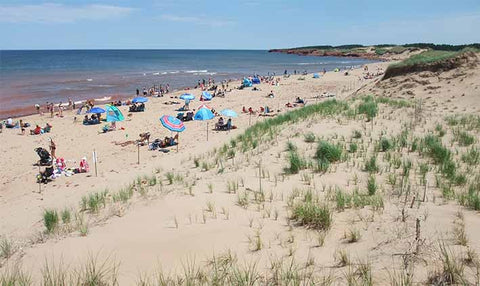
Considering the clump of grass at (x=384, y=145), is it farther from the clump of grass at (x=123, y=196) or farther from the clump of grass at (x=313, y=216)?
the clump of grass at (x=123, y=196)

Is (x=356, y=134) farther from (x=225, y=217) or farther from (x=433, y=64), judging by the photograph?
(x=433, y=64)

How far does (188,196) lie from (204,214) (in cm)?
111

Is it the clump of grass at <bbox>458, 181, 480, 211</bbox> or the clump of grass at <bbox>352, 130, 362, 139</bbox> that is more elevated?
the clump of grass at <bbox>352, 130, 362, 139</bbox>

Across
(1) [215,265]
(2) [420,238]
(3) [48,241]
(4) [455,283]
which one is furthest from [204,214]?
(4) [455,283]

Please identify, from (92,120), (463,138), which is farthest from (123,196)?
(92,120)

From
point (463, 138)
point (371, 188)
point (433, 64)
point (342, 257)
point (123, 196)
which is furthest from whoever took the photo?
point (433, 64)

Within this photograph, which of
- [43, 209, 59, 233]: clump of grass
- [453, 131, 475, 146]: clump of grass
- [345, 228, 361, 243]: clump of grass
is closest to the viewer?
[345, 228, 361, 243]: clump of grass

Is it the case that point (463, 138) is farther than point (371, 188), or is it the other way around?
point (463, 138)

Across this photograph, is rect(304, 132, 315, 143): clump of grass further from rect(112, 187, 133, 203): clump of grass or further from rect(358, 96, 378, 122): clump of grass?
rect(112, 187, 133, 203): clump of grass

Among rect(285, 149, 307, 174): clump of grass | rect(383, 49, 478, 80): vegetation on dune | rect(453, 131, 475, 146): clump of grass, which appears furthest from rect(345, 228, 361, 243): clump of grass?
rect(383, 49, 478, 80): vegetation on dune

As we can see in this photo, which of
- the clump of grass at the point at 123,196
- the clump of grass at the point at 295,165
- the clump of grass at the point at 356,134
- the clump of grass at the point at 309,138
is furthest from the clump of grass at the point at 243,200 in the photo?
the clump of grass at the point at 356,134

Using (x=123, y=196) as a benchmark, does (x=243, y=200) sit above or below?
above

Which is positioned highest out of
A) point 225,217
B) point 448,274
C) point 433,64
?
point 433,64

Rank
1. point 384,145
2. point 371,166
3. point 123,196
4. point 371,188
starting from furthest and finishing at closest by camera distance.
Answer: point 384,145 < point 123,196 < point 371,166 < point 371,188
